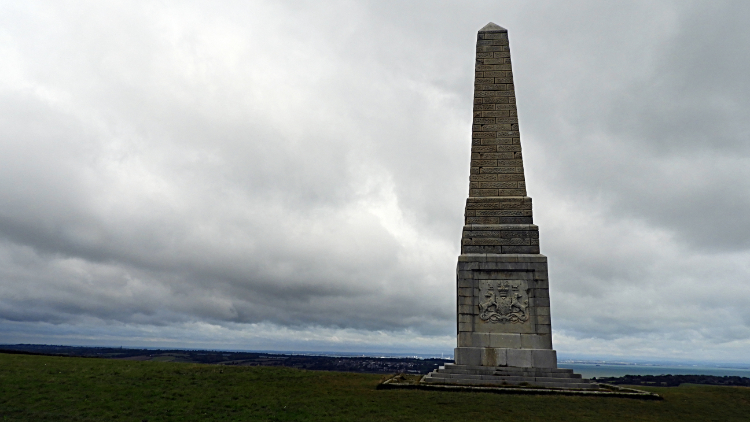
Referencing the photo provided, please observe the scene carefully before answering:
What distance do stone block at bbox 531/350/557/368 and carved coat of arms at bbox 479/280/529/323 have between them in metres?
1.24

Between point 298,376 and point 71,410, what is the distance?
816cm

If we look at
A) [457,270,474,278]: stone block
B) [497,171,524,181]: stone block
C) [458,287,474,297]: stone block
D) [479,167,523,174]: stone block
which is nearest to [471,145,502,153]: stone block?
[479,167,523,174]: stone block

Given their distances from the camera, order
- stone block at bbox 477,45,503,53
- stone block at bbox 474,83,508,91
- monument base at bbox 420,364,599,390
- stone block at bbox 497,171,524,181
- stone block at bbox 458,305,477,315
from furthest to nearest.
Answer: stone block at bbox 477,45,503,53 < stone block at bbox 474,83,508,91 < stone block at bbox 497,171,524,181 < stone block at bbox 458,305,477,315 < monument base at bbox 420,364,599,390

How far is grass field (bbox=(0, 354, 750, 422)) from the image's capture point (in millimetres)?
11742

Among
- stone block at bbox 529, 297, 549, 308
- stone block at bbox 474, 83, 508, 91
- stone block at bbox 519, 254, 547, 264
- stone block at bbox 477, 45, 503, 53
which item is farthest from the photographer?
stone block at bbox 477, 45, 503, 53

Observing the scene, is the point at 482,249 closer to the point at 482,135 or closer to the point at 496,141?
the point at 496,141

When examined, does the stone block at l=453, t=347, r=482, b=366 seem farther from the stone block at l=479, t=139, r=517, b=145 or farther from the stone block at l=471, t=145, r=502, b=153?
the stone block at l=479, t=139, r=517, b=145

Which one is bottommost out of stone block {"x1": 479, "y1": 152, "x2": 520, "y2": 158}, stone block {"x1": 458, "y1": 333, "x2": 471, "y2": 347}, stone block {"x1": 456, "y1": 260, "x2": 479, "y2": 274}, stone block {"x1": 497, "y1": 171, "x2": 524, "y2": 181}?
stone block {"x1": 458, "y1": 333, "x2": 471, "y2": 347}

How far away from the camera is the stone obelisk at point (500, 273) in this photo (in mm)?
17188

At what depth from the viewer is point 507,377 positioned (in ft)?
54.1

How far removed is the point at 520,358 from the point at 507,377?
1319 millimetres

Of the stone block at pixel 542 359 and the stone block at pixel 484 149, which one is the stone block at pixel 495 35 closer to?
the stone block at pixel 484 149

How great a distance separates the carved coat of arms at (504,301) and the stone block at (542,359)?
1243mm

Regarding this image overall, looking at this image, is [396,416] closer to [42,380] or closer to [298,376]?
[298,376]
